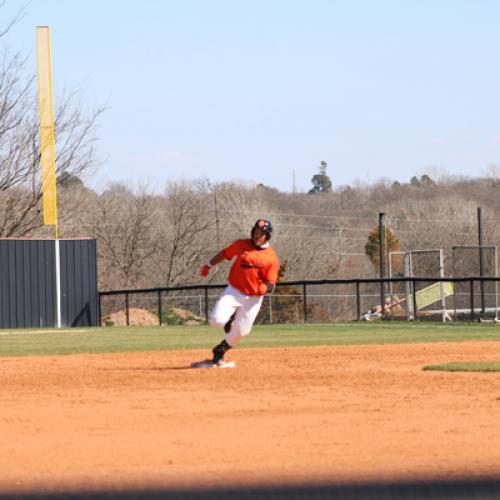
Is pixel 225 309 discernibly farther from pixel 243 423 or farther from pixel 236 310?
pixel 243 423

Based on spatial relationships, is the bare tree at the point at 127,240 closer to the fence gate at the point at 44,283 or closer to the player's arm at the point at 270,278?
the fence gate at the point at 44,283

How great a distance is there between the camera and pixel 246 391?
41.1 feet

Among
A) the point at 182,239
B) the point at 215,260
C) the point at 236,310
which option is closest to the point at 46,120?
the point at 215,260

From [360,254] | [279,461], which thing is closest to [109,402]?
[279,461]

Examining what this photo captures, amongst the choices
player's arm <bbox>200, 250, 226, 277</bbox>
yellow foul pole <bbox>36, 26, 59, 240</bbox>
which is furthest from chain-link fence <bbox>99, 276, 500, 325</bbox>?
player's arm <bbox>200, 250, 226, 277</bbox>

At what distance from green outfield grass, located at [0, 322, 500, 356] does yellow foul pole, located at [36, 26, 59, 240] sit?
6.72 meters

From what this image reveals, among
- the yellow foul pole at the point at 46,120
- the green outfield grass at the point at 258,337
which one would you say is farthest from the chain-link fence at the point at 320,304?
the yellow foul pole at the point at 46,120

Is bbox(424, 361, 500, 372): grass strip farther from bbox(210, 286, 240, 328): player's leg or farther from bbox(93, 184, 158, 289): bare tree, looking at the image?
bbox(93, 184, 158, 289): bare tree

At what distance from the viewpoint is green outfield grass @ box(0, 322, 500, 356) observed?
832 inches

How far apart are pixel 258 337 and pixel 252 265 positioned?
972 centimetres

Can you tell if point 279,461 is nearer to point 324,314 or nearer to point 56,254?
point 56,254

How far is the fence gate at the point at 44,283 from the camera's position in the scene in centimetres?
3384

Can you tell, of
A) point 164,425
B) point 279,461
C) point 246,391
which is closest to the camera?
point 279,461

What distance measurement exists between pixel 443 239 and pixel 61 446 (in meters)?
89.5
